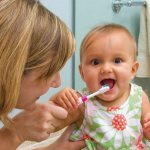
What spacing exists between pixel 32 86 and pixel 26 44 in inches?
5.0

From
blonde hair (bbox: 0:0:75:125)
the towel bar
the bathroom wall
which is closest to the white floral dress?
blonde hair (bbox: 0:0:75:125)

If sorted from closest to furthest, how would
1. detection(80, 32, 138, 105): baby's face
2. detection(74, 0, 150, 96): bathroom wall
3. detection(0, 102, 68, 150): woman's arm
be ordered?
detection(0, 102, 68, 150): woman's arm → detection(80, 32, 138, 105): baby's face → detection(74, 0, 150, 96): bathroom wall

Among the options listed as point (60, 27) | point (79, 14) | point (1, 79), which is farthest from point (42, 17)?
point (79, 14)

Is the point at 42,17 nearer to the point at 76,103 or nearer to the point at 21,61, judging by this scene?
the point at 21,61

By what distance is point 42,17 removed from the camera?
0.71m

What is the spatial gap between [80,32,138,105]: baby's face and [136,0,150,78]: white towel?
3.36 feet

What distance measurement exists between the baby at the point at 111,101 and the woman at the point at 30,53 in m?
A: 0.13

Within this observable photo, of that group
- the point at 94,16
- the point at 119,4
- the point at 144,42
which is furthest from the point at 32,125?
the point at 144,42

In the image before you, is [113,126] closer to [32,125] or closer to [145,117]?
[145,117]

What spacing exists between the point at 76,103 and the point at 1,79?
0.26m

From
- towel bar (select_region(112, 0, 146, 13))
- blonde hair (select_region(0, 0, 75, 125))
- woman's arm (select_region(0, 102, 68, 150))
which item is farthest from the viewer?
towel bar (select_region(112, 0, 146, 13))

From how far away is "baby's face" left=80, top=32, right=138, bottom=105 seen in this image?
0.95 meters

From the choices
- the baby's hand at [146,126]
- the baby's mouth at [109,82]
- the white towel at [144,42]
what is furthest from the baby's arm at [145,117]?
the white towel at [144,42]

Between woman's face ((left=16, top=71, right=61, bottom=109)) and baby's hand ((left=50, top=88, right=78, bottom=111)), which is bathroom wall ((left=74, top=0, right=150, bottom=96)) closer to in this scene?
baby's hand ((left=50, top=88, right=78, bottom=111))
